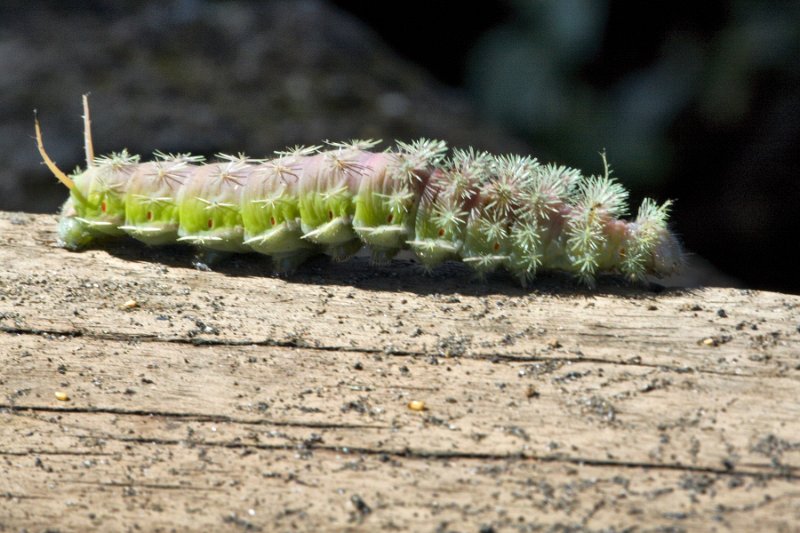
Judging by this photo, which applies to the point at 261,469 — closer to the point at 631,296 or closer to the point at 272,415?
the point at 272,415

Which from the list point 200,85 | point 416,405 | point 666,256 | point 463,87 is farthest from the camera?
point 200,85

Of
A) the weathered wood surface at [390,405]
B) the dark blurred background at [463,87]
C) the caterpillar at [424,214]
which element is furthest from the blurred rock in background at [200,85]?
the weathered wood surface at [390,405]

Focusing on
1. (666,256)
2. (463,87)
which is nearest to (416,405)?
(666,256)

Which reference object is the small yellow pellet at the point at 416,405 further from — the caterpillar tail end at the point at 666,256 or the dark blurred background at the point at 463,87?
the dark blurred background at the point at 463,87

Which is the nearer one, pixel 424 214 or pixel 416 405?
pixel 416 405

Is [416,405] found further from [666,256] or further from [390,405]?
[666,256]
